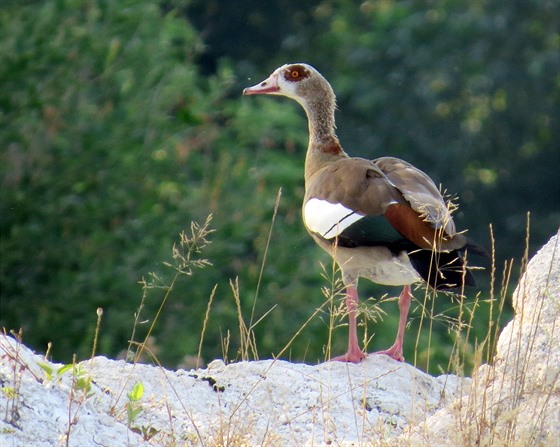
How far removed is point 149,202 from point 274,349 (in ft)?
6.36

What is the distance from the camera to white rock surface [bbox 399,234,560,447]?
4758 mm

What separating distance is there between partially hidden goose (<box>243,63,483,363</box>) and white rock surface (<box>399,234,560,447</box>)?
0.90 m

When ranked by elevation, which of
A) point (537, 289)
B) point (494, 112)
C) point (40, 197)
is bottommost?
point (494, 112)

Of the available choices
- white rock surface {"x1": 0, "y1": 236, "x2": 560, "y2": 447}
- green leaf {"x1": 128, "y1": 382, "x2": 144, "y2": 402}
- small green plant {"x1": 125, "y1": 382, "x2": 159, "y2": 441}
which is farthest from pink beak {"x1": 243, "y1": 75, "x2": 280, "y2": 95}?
green leaf {"x1": 128, "y1": 382, "x2": 144, "y2": 402}

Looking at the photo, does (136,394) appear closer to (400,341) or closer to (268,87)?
(400,341)

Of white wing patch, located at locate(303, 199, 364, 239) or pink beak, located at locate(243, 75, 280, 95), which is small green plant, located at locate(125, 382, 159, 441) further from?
pink beak, located at locate(243, 75, 280, 95)

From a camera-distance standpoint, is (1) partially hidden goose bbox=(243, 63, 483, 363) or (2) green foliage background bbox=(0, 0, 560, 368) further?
(2) green foliage background bbox=(0, 0, 560, 368)

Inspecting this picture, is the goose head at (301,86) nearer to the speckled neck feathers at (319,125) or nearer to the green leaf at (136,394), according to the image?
the speckled neck feathers at (319,125)

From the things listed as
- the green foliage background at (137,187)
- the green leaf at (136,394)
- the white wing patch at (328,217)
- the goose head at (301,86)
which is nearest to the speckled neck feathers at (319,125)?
the goose head at (301,86)

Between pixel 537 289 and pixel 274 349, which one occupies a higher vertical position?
pixel 537 289

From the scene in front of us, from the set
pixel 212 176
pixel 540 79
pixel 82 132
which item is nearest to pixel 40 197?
pixel 82 132

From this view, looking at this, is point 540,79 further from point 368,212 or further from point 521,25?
point 368,212

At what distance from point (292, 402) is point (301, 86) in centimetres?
315

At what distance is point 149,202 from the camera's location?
45.6ft
